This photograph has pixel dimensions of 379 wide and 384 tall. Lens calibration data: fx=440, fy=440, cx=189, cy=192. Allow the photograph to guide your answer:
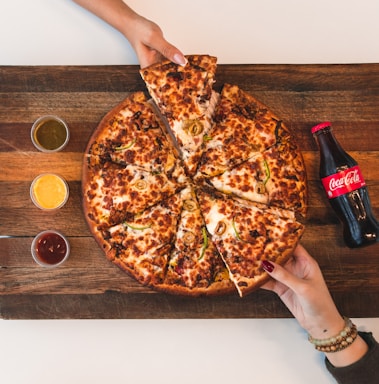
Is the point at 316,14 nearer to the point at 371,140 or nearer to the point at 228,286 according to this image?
the point at 371,140

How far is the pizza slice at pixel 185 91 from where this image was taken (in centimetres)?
301

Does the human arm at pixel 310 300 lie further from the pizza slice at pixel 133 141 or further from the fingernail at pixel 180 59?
the fingernail at pixel 180 59

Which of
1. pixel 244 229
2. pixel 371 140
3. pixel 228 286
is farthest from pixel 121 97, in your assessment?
pixel 371 140

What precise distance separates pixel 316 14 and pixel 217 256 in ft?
6.51

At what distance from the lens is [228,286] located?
3035mm

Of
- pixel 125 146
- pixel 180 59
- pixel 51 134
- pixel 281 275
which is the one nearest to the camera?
pixel 281 275

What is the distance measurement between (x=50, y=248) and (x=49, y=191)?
0.40 m

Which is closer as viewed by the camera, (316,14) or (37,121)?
(37,121)

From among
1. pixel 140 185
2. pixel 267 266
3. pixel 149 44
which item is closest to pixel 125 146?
pixel 140 185

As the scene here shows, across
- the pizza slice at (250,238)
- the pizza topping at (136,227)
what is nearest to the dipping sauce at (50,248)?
the pizza topping at (136,227)

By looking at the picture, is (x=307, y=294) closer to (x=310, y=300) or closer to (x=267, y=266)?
(x=310, y=300)

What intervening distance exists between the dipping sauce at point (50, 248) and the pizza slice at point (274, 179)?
122 centimetres

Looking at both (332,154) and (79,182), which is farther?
(79,182)

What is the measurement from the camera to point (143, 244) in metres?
2.99
